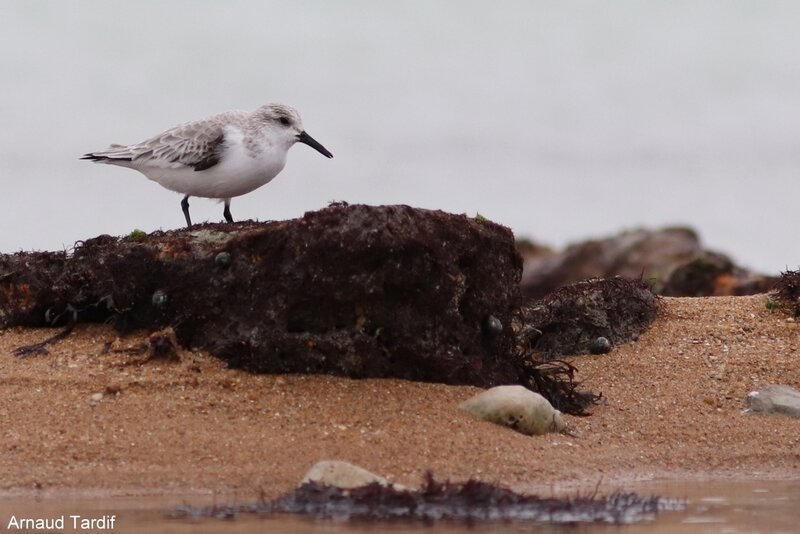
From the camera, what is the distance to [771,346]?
473 inches

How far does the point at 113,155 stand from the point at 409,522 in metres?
6.73

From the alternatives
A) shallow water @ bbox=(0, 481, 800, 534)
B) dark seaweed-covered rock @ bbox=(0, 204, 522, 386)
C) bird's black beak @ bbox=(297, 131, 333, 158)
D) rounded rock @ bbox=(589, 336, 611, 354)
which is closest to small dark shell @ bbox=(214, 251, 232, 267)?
dark seaweed-covered rock @ bbox=(0, 204, 522, 386)

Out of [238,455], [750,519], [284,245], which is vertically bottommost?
[750,519]

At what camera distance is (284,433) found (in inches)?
355

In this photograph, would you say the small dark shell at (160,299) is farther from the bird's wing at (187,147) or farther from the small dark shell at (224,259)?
the bird's wing at (187,147)

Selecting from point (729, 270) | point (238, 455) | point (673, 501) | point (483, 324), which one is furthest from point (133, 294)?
point (729, 270)

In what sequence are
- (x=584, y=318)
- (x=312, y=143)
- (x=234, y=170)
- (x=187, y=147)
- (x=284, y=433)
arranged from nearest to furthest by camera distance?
1. (x=284, y=433)
2. (x=234, y=170)
3. (x=187, y=147)
4. (x=584, y=318)
5. (x=312, y=143)

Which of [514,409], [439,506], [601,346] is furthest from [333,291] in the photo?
[601,346]

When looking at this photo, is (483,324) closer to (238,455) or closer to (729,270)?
(238,455)

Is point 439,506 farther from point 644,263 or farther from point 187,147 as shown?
point 644,263

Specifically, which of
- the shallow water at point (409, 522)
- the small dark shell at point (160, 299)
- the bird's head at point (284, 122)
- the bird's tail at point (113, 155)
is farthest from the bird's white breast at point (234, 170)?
the shallow water at point (409, 522)

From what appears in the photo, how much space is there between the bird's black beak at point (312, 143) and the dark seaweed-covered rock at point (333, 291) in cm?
235

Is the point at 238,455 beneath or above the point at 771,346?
beneath

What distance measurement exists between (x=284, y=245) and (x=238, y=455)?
1732 millimetres
